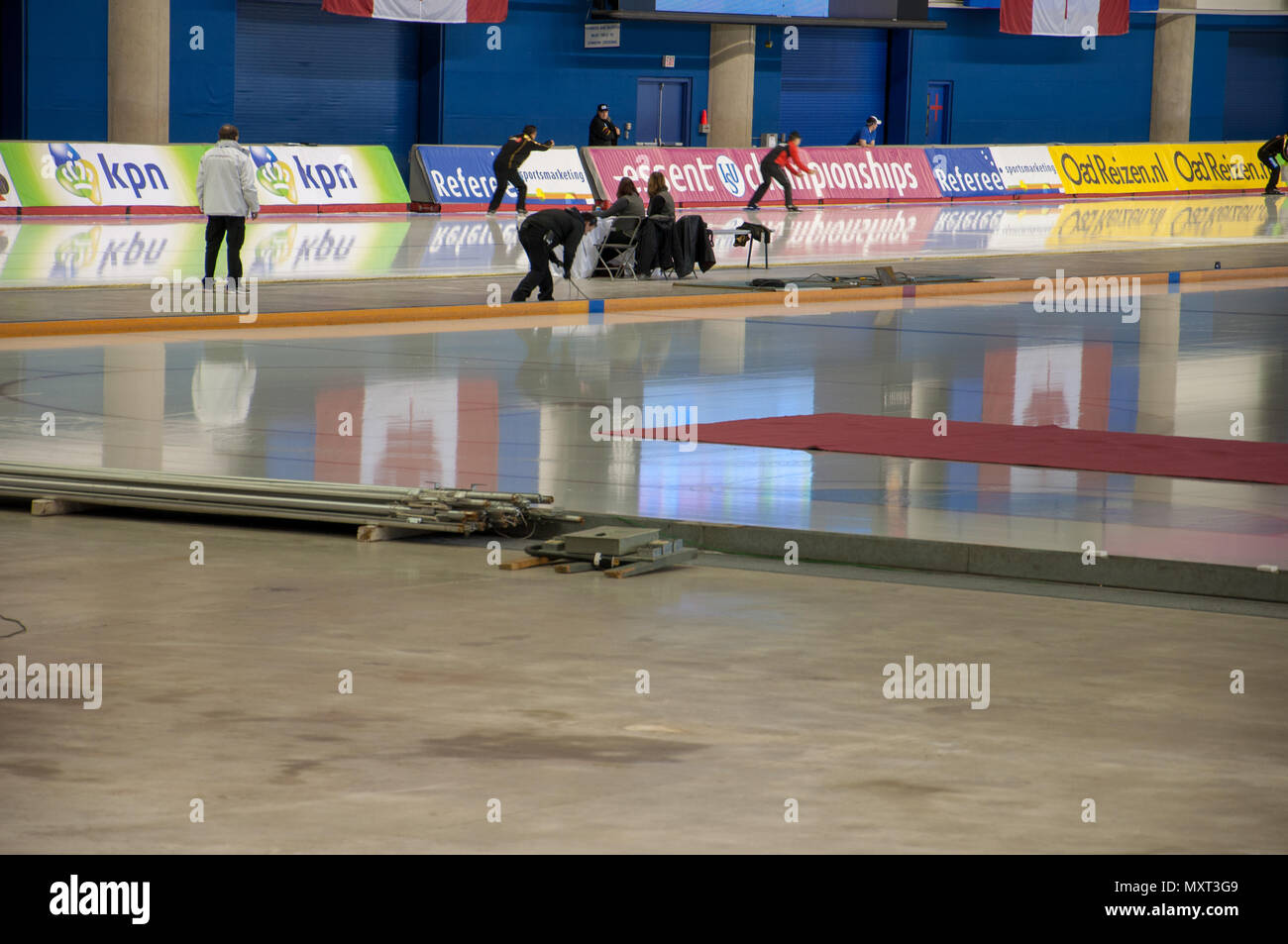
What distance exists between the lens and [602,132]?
135ft

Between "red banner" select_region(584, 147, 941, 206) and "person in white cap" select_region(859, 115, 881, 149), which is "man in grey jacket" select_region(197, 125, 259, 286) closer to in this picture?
"red banner" select_region(584, 147, 941, 206)

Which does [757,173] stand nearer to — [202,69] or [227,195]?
[202,69]

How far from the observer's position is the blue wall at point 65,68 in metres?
36.1

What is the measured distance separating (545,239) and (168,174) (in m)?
13.9

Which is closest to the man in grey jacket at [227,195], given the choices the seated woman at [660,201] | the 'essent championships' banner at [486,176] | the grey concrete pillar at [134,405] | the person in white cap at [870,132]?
the grey concrete pillar at [134,405]

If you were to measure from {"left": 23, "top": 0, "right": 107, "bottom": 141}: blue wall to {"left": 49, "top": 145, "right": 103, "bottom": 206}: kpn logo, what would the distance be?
203 inches

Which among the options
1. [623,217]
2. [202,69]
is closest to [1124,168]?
[202,69]

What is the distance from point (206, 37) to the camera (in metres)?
38.3

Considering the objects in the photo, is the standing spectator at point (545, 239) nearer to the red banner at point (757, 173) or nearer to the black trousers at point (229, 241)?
the black trousers at point (229, 241)

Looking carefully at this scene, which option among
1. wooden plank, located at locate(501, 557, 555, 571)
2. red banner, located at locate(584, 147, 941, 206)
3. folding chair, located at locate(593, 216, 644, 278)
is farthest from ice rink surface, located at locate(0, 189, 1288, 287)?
wooden plank, located at locate(501, 557, 555, 571)

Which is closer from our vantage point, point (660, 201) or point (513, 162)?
point (660, 201)

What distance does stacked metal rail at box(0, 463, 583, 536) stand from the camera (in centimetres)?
971

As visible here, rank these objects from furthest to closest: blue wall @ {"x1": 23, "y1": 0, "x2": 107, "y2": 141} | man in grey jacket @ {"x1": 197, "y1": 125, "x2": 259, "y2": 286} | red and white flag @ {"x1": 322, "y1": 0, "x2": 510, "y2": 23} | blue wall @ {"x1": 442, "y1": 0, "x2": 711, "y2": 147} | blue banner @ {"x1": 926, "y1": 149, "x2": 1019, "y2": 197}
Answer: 1. blue banner @ {"x1": 926, "y1": 149, "x2": 1019, "y2": 197}
2. blue wall @ {"x1": 442, "y1": 0, "x2": 711, "y2": 147}
3. red and white flag @ {"x1": 322, "y1": 0, "x2": 510, "y2": 23}
4. blue wall @ {"x1": 23, "y1": 0, "x2": 107, "y2": 141}
5. man in grey jacket @ {"x1": 197, "y1": 125, "x2": 259, "y2": 286}
